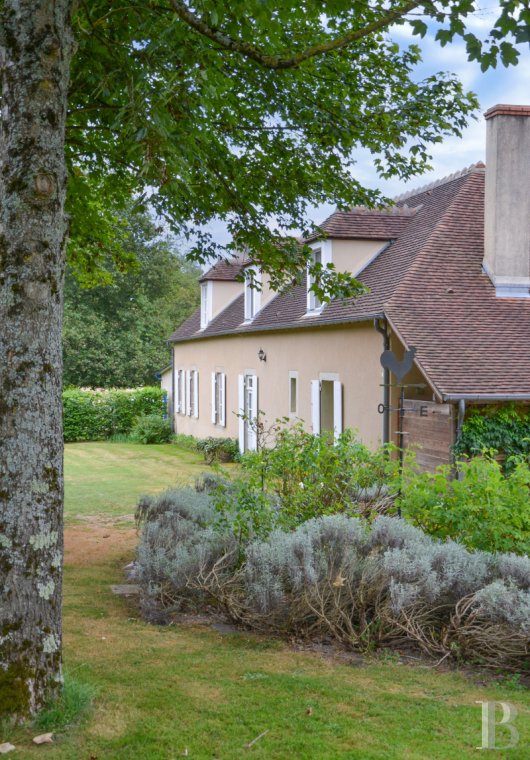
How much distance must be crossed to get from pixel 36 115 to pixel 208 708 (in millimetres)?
3427

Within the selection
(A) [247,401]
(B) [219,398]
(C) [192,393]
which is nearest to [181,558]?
(A) [247,401]

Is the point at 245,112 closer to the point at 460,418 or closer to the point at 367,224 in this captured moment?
the point at 460,418

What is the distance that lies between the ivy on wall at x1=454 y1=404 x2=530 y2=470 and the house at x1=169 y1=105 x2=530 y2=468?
0.67 ft

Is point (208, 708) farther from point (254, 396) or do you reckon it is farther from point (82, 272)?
point (254, 396)

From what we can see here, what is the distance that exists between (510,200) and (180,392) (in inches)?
701

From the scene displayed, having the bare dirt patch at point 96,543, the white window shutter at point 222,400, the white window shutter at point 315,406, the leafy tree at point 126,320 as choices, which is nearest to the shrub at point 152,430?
the white window shutter at point 222,400

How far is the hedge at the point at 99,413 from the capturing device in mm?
28250

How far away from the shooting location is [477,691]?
4480mm

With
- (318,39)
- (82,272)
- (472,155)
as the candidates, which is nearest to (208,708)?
(318,39)

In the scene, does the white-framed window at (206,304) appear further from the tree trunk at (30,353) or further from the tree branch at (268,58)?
the tree trunk at (30,353)

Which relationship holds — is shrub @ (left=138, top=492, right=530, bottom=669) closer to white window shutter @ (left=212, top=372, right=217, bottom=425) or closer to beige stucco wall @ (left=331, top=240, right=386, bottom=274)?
beige stucco wall @ (left=331, top=240, right=386, bottom=274)

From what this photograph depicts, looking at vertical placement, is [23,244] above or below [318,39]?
below

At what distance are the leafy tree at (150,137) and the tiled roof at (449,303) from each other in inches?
133

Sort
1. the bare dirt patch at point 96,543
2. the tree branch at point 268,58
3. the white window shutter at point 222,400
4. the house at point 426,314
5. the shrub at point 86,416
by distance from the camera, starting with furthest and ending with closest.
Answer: the shrub at point 86,416 < the white window shutter at point 222,400 < the house at point 426,314 < the bare dirt patch at point 96,543 < the tree branch at point 268,58
